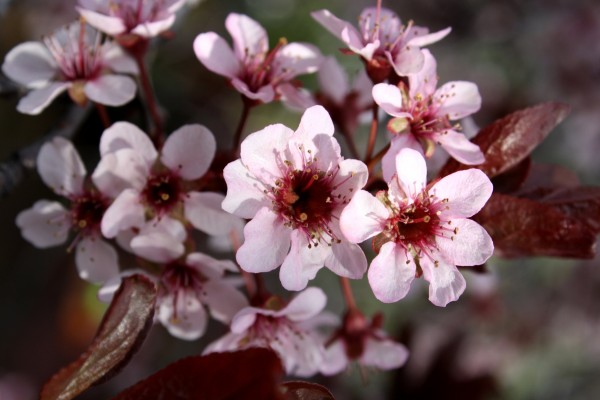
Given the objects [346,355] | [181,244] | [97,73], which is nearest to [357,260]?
[181,244]

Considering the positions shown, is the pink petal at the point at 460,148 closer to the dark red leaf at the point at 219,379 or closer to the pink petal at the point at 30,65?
the dark red leaf at the point at 219,379

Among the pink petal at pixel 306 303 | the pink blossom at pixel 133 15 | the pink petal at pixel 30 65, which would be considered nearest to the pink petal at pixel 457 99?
the pink petal at pixel 306 303

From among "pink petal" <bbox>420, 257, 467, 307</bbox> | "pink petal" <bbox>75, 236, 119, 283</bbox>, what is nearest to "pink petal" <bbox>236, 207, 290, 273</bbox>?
"pink petal" <bbox>420, 257, 467, 307</bbox>

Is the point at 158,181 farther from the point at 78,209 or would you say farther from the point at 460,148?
the point at 460,148

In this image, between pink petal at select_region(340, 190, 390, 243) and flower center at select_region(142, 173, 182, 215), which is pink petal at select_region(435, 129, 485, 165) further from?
flower center at select_region(142, 173, 182, 215)

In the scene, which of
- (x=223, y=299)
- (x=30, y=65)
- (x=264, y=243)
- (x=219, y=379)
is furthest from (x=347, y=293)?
(x=30, y=65)

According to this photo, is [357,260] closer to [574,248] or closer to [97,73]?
[574,248]

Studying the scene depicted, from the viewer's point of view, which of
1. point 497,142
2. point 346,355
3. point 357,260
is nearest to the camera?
point 357,260

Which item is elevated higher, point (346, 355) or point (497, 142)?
point (497, 142)
